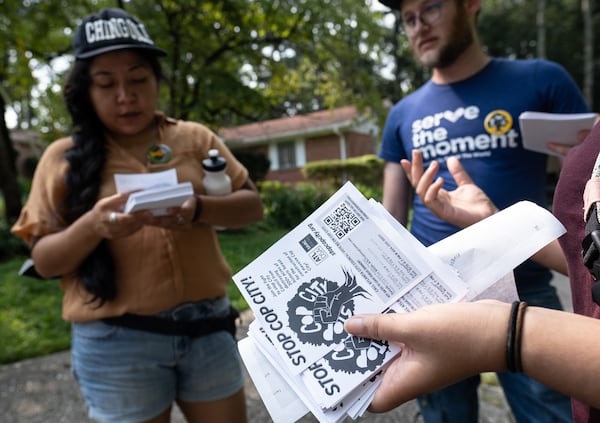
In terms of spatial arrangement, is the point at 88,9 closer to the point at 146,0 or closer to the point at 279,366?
the point at 146,0

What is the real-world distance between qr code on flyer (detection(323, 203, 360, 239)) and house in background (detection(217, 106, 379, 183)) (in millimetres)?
17711

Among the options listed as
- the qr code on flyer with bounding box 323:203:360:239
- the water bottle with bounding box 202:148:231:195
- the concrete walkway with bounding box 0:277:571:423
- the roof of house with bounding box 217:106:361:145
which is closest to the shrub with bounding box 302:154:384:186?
the roof of house with bounding box 217:106:361:145

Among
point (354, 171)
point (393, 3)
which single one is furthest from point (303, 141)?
point (393, 3)

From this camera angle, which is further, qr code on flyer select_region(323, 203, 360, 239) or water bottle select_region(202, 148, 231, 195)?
water bottle select_region(202, 148, 231, 195)

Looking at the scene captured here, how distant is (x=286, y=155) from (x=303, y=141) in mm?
1199

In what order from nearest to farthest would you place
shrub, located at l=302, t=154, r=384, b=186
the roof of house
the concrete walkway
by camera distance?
the concrete walkway < shrub, located at l=302, t=154, r=384, b=186 < the roof of house

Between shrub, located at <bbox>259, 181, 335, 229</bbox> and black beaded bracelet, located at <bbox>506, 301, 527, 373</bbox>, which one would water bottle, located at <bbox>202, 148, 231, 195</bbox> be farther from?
shrub, located at <bbox>259, 181, 335, 229</bbox>

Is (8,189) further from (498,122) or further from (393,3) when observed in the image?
(498,122)

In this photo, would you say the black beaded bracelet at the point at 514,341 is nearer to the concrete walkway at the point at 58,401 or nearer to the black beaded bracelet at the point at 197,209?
the black beaded bracelet at the point at 197,209

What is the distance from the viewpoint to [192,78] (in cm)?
742

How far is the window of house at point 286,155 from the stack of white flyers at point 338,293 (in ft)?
65.6

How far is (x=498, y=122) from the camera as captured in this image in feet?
5.86

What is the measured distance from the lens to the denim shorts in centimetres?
159

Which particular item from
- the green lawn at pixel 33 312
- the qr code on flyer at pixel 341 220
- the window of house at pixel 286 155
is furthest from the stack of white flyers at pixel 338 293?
the window of house at pixel 286 155
